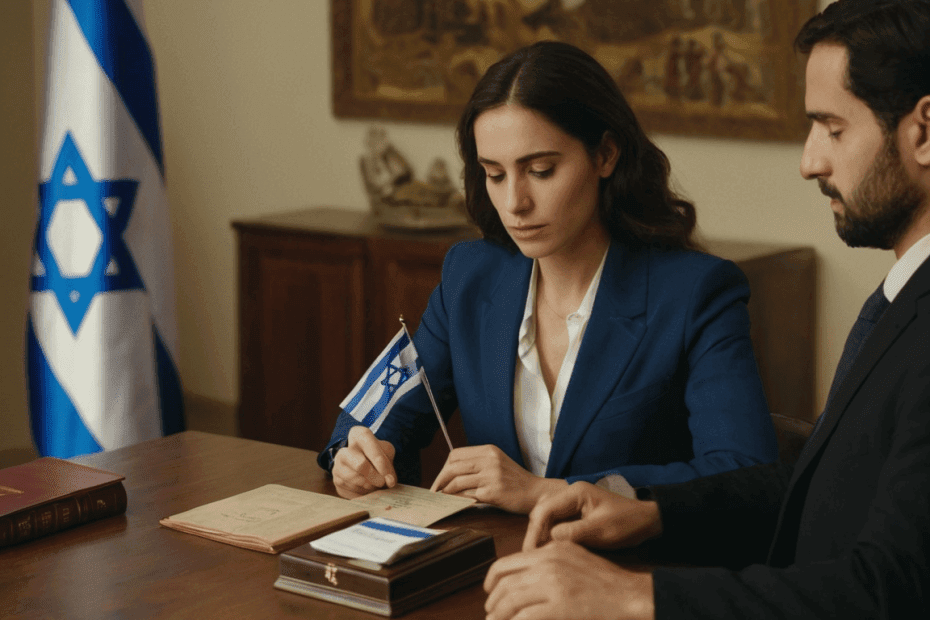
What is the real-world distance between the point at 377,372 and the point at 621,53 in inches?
105

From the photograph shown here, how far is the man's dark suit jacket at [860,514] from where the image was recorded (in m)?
1.25

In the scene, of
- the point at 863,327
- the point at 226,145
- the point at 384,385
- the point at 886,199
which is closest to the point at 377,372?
the point at 384,385

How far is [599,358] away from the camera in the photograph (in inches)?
92.0

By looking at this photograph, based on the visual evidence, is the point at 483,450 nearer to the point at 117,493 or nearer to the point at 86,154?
the point at 117,493

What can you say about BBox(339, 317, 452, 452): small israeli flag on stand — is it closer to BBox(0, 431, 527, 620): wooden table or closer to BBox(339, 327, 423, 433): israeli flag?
BBox(339, 327, 423, 433): israeli flag

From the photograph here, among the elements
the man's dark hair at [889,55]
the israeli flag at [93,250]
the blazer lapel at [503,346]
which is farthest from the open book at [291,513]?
the israeli flag at [93,250]

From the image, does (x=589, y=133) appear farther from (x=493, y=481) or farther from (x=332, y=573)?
(x=332, y=573)

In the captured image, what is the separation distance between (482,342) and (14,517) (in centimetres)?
103

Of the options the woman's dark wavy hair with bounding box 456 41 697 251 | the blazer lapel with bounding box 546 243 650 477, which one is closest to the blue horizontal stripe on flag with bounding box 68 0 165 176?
the woman's dark wavy hair with bounding box 456 41 697 251

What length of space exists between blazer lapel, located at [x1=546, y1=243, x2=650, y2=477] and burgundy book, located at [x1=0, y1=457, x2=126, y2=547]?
857mm

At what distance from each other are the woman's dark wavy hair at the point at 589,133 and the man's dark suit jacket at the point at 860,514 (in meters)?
1.03

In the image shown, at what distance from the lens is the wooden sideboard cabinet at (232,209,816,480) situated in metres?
4.20

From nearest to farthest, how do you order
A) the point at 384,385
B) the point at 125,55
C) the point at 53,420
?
the point at 384,385 < the point at 53,420 < the point at 125,55

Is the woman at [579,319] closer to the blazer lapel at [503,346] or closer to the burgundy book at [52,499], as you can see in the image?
the blazer lapel at [503,346]
